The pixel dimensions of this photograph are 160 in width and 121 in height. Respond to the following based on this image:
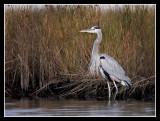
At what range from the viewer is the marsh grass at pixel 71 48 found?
28.7 ft

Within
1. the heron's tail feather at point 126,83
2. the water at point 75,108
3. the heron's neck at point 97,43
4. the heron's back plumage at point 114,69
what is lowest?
the water at point 75,108

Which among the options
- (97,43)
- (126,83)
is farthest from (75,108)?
(97,43)

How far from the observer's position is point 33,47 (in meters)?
9.15

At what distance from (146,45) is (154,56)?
395mm

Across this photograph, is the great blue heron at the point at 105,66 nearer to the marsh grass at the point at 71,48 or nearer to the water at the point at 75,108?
the marsh grass at the point at 71,48

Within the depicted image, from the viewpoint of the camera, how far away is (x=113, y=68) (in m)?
8.97

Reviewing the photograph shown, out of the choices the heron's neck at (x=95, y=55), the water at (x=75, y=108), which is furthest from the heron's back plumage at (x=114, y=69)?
the water at (x=75, y=108)

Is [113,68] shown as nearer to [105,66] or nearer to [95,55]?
[105,66]

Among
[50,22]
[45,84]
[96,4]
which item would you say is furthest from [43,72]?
[96,4]

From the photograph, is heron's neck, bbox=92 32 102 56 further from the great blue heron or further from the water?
the water

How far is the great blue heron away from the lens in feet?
29.0

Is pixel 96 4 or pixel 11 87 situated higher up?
pixel 96 4

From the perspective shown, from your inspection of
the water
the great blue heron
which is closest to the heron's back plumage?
the great blue heron

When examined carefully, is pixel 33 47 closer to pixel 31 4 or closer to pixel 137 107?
pixel 31 4
